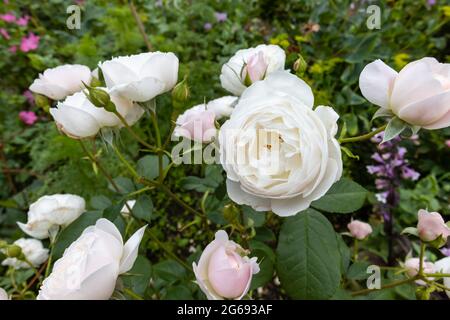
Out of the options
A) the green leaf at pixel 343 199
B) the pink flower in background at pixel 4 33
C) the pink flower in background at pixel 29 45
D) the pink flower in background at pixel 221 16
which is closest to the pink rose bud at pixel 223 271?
the green leaf at pixel 343 199

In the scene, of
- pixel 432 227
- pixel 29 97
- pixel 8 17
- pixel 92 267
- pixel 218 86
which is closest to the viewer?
pixel 92 267

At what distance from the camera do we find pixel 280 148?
1.35 feet

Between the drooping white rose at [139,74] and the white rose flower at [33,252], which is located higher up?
the drooping white rose at [139,74]

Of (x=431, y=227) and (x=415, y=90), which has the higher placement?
(x=415, y=90)

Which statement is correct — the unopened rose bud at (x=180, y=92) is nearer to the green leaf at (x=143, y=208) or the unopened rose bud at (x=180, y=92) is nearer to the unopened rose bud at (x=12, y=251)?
the green leaf at (x=143, y=208)

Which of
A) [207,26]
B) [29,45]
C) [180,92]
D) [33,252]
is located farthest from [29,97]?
[180,92]

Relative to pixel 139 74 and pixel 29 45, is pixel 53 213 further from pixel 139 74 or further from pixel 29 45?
pixel 29 45

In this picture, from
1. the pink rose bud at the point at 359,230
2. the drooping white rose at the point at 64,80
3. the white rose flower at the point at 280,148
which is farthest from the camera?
the pink rose bud at the point at 359,230

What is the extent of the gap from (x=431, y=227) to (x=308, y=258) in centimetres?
17

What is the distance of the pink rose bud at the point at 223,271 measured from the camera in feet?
1.32

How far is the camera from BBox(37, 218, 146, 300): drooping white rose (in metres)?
0.39

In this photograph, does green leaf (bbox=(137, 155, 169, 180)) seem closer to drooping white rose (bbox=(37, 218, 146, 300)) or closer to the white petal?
drooping white rose (bbox=(37, 218, 146, 300))

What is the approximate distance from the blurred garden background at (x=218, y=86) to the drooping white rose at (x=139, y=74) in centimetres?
54
